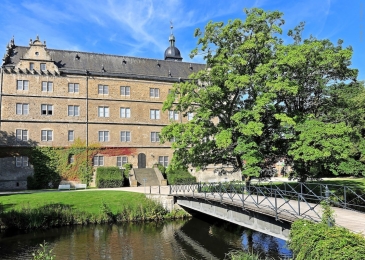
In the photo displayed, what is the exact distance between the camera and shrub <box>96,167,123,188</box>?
107 ft

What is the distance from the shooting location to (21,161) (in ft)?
109

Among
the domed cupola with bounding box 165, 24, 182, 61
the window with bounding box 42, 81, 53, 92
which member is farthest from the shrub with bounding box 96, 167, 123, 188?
the domed cupola with bounding box 165, 24, 182, 61

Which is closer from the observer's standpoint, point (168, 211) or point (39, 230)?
point (39, 230)

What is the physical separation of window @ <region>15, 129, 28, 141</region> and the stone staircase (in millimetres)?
11878

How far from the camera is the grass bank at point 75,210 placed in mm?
20688

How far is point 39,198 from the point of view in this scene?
2386 cm

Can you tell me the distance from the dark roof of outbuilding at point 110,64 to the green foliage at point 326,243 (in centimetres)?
3242

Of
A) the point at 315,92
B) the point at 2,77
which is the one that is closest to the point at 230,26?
the point at 315,92

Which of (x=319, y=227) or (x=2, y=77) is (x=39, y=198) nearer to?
(x=2, y=77)

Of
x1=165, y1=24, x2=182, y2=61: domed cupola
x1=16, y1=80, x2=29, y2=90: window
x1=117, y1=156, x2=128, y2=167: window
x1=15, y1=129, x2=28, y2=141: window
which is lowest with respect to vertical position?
x1=117, y1=156, x2=128, y2=167: window

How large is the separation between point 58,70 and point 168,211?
20859 millimetres

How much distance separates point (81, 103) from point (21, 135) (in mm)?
6882

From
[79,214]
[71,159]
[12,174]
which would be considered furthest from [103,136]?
[79,214]

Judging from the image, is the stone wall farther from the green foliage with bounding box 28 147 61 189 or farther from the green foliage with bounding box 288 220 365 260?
the green foliage with bounding box 288 220 365 260
